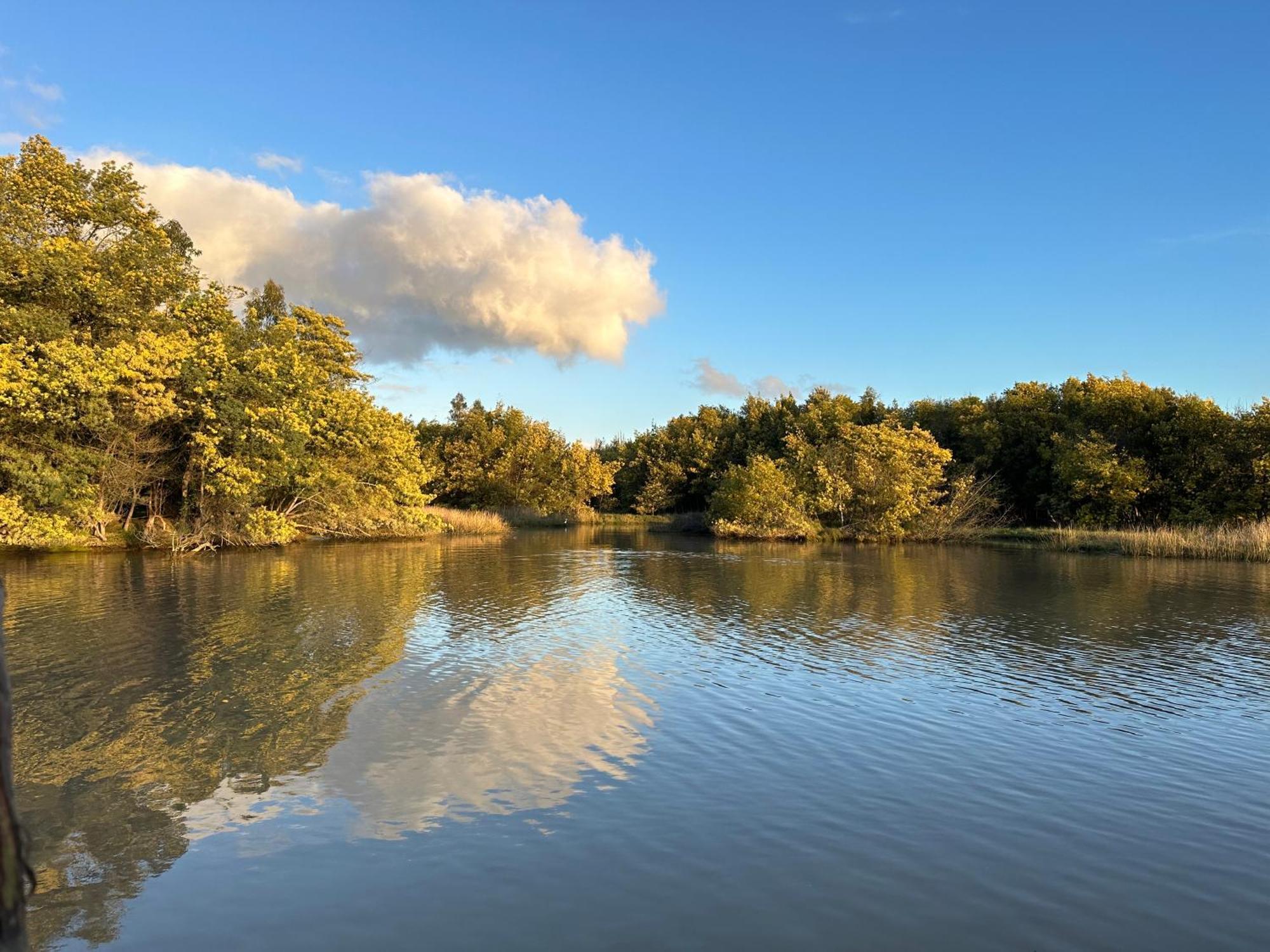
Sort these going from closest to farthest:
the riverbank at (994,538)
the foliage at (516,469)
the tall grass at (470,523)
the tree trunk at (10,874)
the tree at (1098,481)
Answer: the tree trunk at (10,874) → the riverbank at (994,538) → the tree at (1098,481) → the tall grass at (470,523) → the foliage at (516,469)

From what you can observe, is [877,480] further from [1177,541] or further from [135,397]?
[135,397]

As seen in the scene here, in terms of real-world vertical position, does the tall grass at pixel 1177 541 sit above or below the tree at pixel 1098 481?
below

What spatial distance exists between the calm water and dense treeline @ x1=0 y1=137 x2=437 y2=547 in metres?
11.9

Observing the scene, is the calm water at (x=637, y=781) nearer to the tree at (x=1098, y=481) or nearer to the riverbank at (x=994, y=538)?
the riverbank at (x=994, y=538)

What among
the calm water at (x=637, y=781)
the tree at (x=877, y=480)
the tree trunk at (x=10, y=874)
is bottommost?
the calm water at (x=637, y=781)

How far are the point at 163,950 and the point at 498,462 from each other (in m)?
69.8

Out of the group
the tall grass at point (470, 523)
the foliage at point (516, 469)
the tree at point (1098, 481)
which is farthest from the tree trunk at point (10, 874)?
the foliage at point (516, 469)

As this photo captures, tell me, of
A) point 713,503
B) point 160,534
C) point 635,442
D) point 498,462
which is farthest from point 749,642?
point 635,442

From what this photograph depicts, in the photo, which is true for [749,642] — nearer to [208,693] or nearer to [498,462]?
[208,693]

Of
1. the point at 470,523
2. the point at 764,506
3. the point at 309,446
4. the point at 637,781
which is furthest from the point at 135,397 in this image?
the point at 764,506

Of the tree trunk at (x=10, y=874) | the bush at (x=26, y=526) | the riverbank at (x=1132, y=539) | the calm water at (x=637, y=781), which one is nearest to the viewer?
the tree trunk at (x=10, y=874)

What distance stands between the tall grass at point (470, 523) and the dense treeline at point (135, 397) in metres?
13.8

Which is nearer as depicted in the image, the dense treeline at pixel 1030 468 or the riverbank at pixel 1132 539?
the riverbank at pixel 1132 539

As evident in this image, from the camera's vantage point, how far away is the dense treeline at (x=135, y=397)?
94.2 ft
